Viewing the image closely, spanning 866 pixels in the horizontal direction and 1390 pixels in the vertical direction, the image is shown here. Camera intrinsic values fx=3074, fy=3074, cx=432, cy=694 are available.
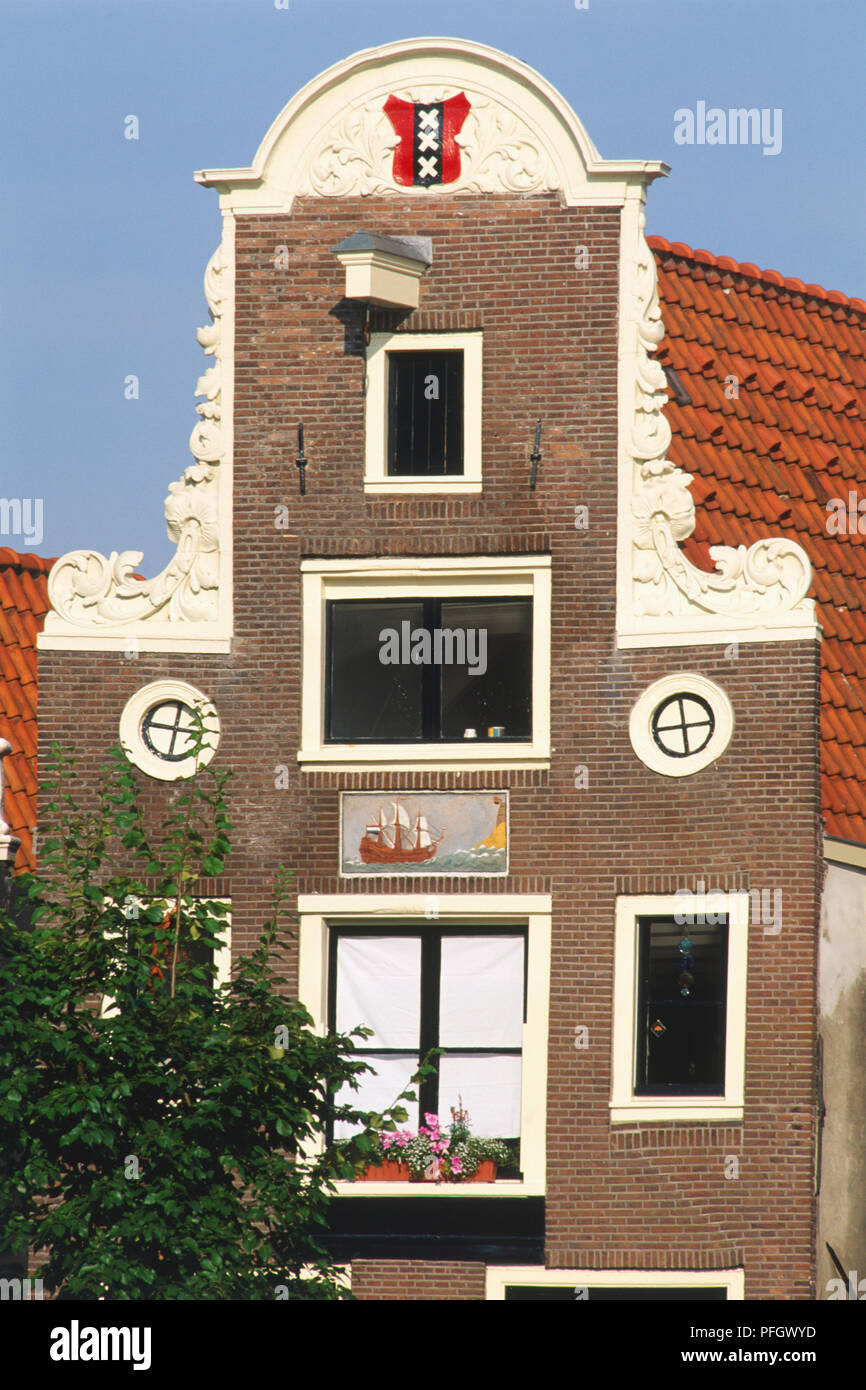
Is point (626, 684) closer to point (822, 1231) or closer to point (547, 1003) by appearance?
point (547, 1003)

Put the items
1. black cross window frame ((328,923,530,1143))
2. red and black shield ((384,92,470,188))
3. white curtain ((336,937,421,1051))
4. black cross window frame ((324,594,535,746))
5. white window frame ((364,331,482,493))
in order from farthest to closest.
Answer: red and black shield ((384,92,470,188)) < white window frame ((364,331,482,493)) < black cross window frame ((324,594,535,746)) < white curtain ((336,937,421,1051)) < black cross window frame ((328,923,530,1143))

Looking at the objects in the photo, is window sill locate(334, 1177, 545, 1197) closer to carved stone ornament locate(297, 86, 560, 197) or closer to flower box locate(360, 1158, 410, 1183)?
flower box locate(360, 1158, 410, 1183)

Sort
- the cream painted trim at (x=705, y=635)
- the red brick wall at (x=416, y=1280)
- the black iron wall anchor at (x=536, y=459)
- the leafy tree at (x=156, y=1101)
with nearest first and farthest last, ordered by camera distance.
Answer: the leafy tree at (x=156, y=1101) → the cream painted trim at (x=705, y=635) → the red brick wall at (x=416, y=1280) → the black iron wall anchor at (x=536, y=459)

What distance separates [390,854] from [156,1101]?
367 cm

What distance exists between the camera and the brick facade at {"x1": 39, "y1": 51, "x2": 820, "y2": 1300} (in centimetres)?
2861

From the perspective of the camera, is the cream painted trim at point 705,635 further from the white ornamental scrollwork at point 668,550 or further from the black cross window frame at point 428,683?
the black cross window frame at point 428,683

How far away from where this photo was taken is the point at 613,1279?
2873 cm

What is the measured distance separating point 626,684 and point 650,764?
816 millimetres

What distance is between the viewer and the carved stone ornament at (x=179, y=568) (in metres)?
30.4

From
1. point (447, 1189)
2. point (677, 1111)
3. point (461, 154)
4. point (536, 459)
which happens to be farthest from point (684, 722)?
point (461, 154)

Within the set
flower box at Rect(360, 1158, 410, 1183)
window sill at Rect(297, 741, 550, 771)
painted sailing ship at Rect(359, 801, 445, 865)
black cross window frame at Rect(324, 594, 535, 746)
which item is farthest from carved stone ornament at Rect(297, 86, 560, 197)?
flower box at Rect(360, 1158, 410, 1183)

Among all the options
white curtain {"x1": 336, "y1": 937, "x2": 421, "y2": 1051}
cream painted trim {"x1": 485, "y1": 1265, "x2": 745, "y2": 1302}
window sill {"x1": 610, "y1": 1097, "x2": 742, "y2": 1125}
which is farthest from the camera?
white curtain {"x1": 336, "y1": 937, "x2": 421, "y2": 1051}

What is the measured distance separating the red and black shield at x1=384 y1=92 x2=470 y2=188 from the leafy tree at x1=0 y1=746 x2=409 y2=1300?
6.67 m

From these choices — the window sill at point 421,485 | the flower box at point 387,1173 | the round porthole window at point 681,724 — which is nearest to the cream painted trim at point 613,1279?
the flower box at point 387,1173
